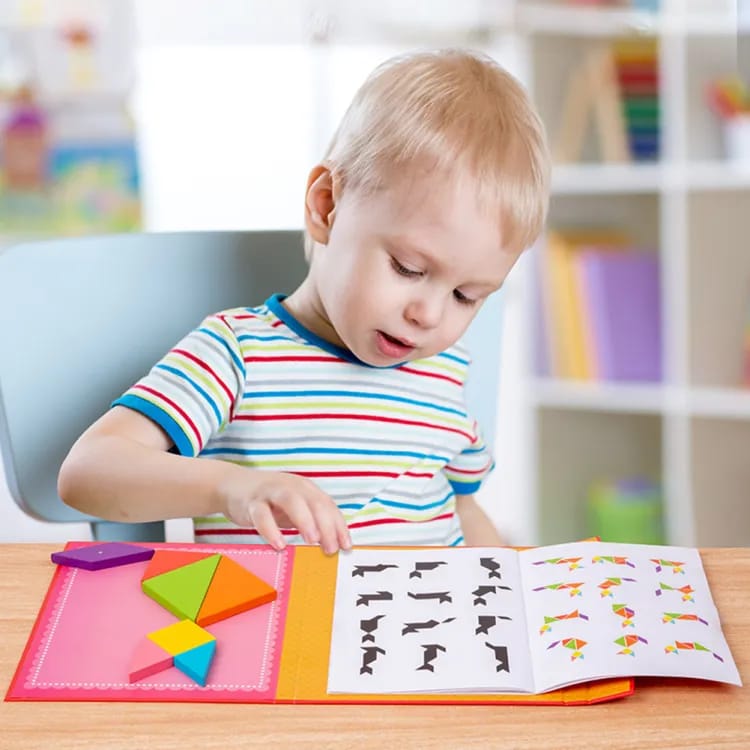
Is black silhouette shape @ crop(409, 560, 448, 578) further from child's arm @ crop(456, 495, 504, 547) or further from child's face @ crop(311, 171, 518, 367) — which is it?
child's arm @ crop(456, 495, 504, 547)

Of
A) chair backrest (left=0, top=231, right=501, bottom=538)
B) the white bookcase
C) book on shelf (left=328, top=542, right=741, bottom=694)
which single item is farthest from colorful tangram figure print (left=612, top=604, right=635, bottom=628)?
the white bookcase

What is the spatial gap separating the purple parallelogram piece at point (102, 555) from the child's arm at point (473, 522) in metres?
0.39

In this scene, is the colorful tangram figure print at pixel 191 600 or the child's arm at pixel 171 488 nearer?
the colorful tangram figure print at pixel 191 600

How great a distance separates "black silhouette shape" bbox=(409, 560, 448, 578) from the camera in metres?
0.71

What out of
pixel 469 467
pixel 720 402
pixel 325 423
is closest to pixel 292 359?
pixel 325 423

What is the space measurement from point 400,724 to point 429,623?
9 centimetres

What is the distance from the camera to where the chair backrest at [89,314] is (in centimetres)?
102

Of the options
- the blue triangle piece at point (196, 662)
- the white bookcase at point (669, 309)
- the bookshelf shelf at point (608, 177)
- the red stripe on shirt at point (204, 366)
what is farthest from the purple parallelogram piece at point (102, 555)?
the bookshelf shelf at point (608, 177)

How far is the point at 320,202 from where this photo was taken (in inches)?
37.8

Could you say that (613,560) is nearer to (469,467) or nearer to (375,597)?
(375,597)

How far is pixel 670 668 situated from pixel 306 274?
1.94 ft

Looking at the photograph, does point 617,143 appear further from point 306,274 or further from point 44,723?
point 44,723

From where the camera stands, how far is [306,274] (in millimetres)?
1111

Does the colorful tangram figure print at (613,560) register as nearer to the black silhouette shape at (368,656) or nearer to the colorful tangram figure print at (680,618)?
the colorful tangram figure print at (680,618)
